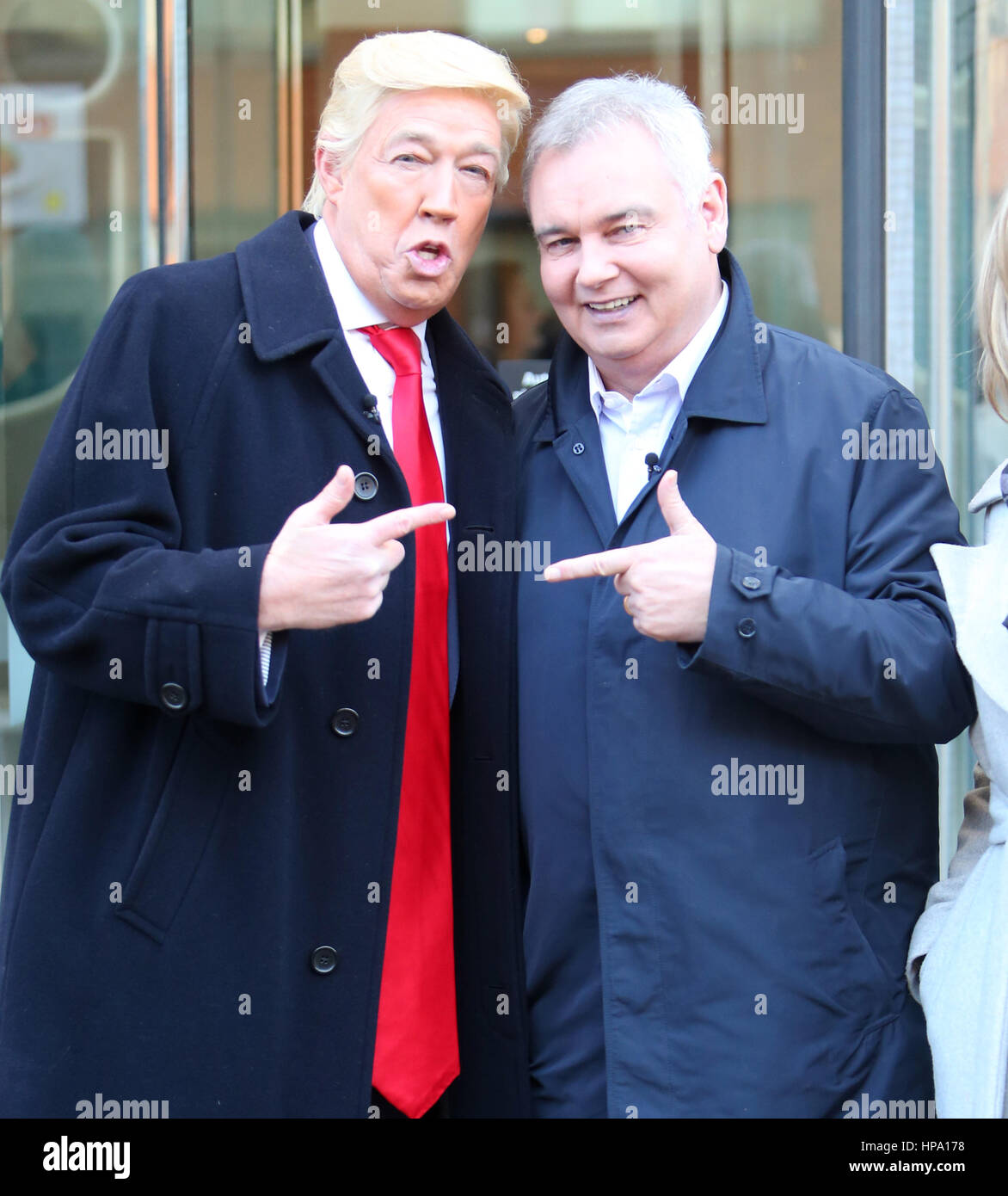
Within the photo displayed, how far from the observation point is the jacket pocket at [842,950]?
2043 mm

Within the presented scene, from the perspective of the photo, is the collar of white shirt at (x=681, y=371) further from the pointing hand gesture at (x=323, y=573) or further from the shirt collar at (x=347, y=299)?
the pointing hand gesture at (x=323, y=573)

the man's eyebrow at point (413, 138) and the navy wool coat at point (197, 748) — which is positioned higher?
the man's eyebrow at point (413, 138)

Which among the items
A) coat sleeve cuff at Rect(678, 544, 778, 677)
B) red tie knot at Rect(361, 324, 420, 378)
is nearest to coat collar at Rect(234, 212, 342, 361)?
red tie knot at Rect(361, 324, 420, 378)

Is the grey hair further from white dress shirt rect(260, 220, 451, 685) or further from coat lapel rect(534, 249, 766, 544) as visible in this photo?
white dress shirt rect(260, 220, 451, 685)

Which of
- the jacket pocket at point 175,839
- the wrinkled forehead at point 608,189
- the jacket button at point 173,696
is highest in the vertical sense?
the wrinkled forehead at point 608,189

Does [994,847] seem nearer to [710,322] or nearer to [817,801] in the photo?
[817,801]

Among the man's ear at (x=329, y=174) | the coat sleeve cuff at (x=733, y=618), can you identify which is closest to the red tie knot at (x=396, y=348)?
the man's ear at (x=329, y=174)

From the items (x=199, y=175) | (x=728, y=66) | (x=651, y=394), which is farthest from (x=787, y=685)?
(x=728, y=66)

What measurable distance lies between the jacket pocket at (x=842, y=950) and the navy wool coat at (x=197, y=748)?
608 mm

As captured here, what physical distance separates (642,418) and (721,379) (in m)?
0.14

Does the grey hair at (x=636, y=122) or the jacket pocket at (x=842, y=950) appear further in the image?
the grey hair at (x=636, y=122)

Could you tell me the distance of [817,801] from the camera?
2082 mm

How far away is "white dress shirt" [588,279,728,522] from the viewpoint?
227 cm

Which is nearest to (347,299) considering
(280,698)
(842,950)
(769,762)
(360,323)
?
(360,323)
